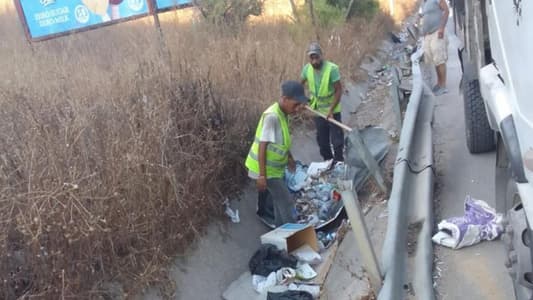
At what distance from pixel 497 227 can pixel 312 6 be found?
356 inches

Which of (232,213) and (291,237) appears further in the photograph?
(232,213)

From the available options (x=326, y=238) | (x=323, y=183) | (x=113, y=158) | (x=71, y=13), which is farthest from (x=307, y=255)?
(x=71, y=13)

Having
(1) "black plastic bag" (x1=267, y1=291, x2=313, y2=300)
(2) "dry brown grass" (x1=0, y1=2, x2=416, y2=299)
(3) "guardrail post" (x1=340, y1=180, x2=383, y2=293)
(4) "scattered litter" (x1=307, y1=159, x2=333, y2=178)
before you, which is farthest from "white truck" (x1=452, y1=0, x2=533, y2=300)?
(4) "scattered litter" (x1=307, y1=159, x2=333, y2=178)

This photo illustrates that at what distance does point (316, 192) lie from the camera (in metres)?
7.10

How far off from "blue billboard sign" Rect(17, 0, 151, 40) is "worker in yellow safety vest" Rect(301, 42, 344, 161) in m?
3.20

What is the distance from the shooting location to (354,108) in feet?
35.8

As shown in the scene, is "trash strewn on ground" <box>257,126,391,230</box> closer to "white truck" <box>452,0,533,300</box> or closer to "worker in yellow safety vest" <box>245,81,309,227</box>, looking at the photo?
"worker in yellow safety vest" <box>245,81,309,227</box>

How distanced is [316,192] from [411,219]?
2.42m

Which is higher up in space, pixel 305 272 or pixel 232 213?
pixel 232 213

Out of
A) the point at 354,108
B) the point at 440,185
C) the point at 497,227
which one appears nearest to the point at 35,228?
the point at 497,227

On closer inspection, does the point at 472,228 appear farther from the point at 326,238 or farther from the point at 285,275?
the point at 326,238

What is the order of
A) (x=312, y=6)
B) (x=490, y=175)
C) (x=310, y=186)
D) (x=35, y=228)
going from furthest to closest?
(x=312, y=6) → (x=310, y=186) → (x=490, y=175) → (x=35, y=228)

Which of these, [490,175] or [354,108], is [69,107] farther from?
[354,108]

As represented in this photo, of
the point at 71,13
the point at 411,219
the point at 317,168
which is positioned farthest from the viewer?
the point at 71,13
